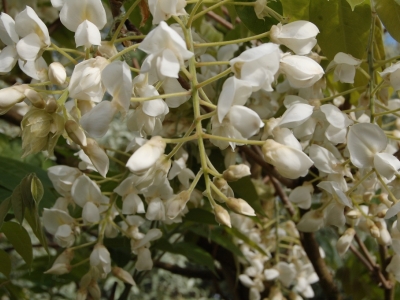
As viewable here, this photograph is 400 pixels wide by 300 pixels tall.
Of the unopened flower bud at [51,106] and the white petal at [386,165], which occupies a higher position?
the unopened flower bud at [51,106]

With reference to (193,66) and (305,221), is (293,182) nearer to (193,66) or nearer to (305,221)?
(305,221)

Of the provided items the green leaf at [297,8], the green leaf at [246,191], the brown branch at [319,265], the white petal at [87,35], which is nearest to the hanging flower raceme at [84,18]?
the white petal at [87,35]

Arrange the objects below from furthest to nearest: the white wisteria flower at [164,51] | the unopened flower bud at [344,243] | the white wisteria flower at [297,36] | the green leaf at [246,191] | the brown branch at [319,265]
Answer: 1. the brown branch at [319,265]
2. the green leaf at [246,191]
3. the unopened flower bud at [344,243]
4. the white wisteria flower at [297,36]
5. the white wisteria flower at [164,51]

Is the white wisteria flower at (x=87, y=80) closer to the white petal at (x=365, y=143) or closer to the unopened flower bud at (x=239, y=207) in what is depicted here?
the unopened flower bud at (x=239, y=207)

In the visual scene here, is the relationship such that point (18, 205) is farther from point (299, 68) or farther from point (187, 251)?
point (187, 251)

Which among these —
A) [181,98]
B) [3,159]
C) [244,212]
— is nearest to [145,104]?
[181,98]

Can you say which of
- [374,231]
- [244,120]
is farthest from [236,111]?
[374,231]

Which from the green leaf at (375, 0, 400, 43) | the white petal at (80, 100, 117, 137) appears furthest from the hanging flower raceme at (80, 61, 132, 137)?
the green leaf at (375, 0, 400, 43)
